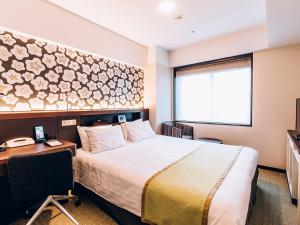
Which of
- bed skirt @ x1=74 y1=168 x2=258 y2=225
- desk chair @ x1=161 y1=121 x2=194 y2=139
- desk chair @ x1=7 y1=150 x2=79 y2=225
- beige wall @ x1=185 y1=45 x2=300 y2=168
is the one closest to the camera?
desk chair @ x1=7 y1=150 x2=79 y2=225

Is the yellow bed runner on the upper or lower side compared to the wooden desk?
lower

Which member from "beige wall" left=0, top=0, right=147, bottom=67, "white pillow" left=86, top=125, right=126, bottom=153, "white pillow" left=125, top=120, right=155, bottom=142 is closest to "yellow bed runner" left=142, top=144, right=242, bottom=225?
"white pillow" left=86, top=125, right=126, bottom=153

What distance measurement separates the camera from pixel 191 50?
3900 mm

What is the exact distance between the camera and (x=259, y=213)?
6.33 feet

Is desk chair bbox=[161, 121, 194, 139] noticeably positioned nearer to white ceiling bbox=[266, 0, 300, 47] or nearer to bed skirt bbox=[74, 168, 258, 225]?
bed skirt bbox=[74, 168, 258, 225]

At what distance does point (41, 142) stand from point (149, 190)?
5.09ft

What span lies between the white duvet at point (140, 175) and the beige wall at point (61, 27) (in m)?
1.68

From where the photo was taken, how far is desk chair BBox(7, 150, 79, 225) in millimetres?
1444

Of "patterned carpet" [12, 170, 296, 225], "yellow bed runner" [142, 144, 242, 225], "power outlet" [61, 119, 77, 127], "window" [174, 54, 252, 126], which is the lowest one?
"patterned carpet" [12, 170, 296, 225]

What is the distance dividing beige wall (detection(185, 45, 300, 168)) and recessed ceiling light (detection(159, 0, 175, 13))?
1916mm

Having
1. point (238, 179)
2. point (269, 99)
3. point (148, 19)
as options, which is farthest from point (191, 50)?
point (238, 179)

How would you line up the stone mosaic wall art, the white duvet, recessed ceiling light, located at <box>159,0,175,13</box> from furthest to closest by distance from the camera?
1. recessed ceiling light, located at <box>159,0,175,13</box>
2. the stone mosaic wall art
3. the white duvet

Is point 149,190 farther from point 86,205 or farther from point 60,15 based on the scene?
point 60,15

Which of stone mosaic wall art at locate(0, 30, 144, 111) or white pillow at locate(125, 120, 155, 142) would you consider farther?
white pillow at locate(125, 120, 155, 142)
